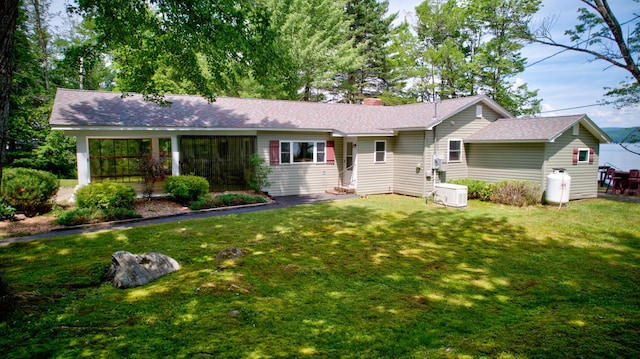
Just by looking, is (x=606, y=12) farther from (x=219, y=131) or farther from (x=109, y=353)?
(x=219, y=131)

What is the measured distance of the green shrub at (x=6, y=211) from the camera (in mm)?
9078

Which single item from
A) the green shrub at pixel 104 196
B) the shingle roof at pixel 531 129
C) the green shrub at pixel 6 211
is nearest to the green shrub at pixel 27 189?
the green shrub at pixel 6 211

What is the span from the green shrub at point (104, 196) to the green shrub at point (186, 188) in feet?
5.03

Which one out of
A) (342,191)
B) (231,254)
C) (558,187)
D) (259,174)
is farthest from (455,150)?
(231,254)

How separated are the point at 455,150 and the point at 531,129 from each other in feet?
9.89

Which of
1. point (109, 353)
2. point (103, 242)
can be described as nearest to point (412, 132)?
point (103, 242)

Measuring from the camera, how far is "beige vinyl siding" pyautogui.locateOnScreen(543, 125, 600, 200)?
13.4 metres

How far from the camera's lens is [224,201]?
468 inches

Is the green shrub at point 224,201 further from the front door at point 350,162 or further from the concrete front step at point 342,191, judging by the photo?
the front door at point 350,162

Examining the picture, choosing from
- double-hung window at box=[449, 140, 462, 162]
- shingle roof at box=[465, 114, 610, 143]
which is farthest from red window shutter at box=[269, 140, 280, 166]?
shingle roof at box=[465, 114, 610, 143]

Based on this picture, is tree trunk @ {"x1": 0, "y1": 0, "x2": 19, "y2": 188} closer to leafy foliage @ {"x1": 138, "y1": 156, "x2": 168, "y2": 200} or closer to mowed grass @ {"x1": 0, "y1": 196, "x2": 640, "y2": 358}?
mowed grass @ {"x1": 0, "y1": 196, "x2": 640, "y2": 358}

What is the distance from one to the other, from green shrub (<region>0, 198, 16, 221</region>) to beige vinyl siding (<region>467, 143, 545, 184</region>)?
54.9ft

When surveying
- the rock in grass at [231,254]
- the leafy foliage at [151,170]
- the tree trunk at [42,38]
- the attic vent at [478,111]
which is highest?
the tree trunk at [42,38]

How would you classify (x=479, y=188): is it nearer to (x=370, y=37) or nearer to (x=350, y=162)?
(x=350, y=162)
